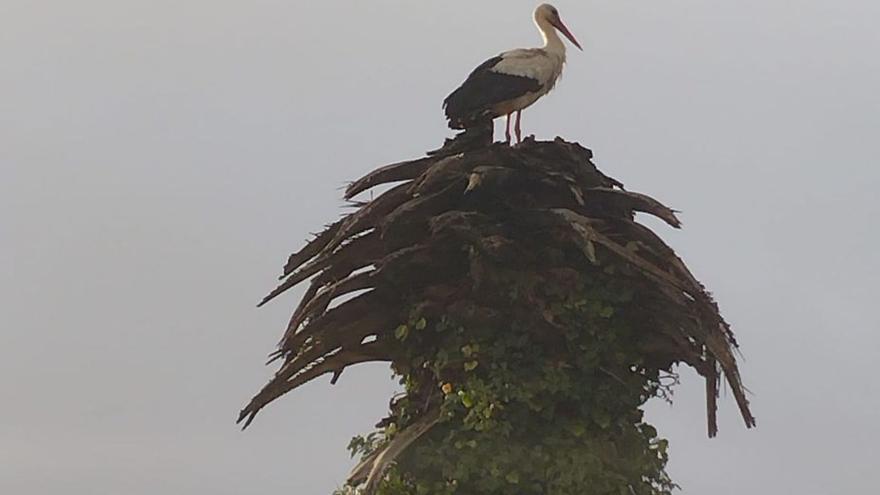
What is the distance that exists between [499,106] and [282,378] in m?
2.25

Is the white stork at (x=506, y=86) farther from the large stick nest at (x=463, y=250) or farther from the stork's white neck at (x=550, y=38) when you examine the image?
the large stick nest at (x=463, y=250)

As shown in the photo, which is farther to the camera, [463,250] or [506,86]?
[506,86]

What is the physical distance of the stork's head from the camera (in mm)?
11305

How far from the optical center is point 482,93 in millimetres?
9344

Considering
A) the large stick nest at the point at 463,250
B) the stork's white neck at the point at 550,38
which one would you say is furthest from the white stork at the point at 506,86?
the large stick nest at the point at 463,250

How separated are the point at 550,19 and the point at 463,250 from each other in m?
3.84

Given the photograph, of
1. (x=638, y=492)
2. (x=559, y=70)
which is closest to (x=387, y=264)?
(x=638, y=492)

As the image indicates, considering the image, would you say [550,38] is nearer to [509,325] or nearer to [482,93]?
[482,93]

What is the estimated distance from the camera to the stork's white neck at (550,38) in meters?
10.4

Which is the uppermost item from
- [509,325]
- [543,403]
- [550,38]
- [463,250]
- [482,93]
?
[550,38]

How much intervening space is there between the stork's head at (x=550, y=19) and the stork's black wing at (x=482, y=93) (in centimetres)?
143

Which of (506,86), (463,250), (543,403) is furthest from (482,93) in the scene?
(543,403)

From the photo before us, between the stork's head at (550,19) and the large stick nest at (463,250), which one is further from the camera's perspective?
the stork's head at (550,19)

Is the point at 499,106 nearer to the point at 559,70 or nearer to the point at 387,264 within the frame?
the point at 559,70
